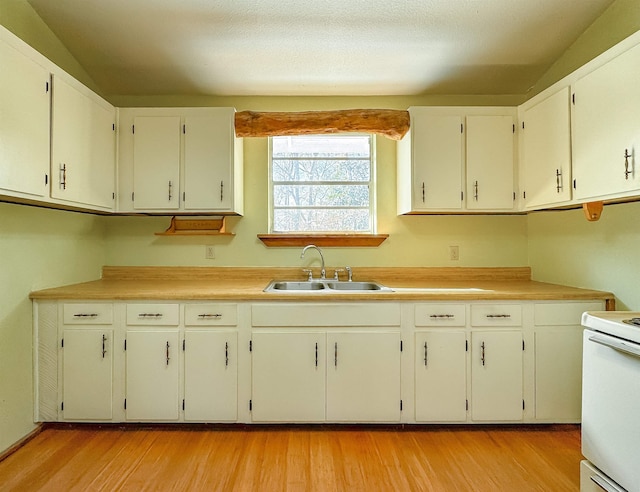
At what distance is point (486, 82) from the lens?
289 centimetres

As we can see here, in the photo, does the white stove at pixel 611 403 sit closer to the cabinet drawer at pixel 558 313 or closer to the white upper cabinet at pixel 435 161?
the cabinet drawer at pixel 558 313

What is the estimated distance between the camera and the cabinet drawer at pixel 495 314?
7.46 feet

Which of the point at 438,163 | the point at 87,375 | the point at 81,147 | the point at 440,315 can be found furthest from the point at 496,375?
the point at 81,147

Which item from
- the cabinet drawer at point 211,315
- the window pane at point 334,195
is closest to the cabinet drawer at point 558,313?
the window pane at point 334,195

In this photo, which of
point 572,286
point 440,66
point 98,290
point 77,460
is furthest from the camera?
point 440,66

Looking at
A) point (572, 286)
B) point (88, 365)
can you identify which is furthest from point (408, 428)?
point (88, 365)

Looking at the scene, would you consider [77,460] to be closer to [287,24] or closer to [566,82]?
[287,24]

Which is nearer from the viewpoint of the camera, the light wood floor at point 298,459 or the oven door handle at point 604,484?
the oven door handle at point 604,484

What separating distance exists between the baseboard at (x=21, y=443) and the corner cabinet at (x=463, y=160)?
2787 mm

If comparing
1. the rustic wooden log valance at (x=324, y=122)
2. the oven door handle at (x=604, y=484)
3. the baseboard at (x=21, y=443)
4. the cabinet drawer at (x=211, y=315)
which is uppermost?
the rustic wooden log valance at (x=324, y=122)

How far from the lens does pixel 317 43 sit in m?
2.46

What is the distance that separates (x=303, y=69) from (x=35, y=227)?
6.79 ft

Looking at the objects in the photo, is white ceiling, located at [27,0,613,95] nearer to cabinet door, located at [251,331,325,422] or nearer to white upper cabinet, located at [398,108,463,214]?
white upper cabinet, located at [398,108,463,214]

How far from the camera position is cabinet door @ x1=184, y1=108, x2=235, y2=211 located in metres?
2.64
